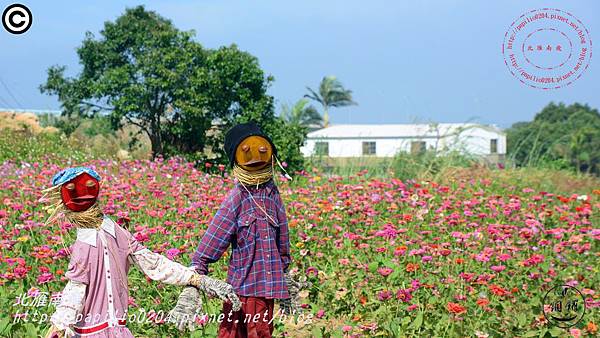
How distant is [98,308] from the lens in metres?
2.99

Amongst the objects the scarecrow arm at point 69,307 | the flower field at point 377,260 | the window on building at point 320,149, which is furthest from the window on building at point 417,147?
the scarecrow arm at point 69,307

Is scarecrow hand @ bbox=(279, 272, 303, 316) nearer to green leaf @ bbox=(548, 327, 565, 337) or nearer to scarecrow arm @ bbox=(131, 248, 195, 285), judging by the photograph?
scarecrow arm @ bbox=(131, 248, 195, 285)

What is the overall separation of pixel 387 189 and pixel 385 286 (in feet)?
10.7

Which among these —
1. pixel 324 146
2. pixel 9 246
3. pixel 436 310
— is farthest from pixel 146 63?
pixel 436 310

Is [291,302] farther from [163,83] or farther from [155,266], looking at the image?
[163,83]

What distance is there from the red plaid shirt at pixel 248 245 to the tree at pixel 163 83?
14.2 m

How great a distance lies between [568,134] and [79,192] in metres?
24.7

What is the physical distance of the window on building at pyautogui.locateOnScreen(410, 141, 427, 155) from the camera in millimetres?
12101

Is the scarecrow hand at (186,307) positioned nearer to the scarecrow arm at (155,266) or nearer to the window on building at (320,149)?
the scarecrow arm at (155,266)

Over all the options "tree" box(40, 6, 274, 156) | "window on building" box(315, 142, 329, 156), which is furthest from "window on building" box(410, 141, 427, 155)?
"tree" box(40, 6, 274, 156)

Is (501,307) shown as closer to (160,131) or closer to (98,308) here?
(98,308)

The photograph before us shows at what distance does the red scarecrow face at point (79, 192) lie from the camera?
10.1 feet

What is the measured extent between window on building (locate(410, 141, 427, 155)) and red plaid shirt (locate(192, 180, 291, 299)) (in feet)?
28.5

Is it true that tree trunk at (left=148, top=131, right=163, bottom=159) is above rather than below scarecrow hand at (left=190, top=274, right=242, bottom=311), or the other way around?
above
